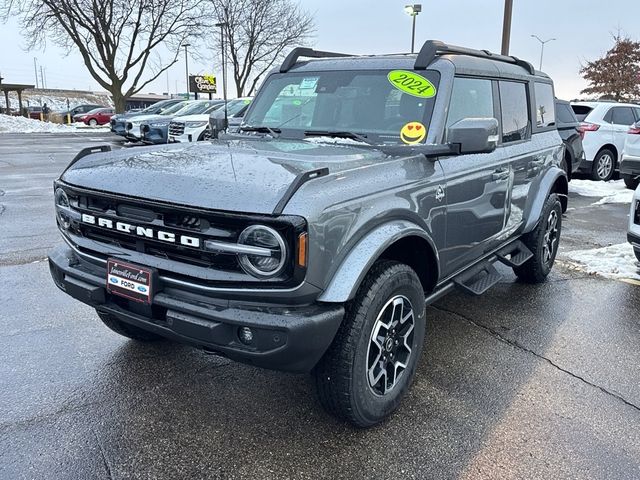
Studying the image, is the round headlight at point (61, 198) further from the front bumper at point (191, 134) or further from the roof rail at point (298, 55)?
the front bumper at point (191, 134)

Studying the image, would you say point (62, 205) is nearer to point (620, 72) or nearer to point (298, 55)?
point (298, 55)

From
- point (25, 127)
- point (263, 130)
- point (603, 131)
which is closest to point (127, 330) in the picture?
point (263, 130)

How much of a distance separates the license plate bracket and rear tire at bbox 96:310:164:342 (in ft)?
3.25

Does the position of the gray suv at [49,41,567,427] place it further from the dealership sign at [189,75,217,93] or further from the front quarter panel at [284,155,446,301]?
the dealership sign at [189,75,217,93]

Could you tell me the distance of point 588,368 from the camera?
143 inches

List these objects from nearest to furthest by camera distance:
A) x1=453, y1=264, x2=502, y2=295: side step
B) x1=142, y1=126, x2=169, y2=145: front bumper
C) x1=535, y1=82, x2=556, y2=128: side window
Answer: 1. x1=453, y1=264, x2=502, y2=295: side step
2. x1=535, y1=82, x2=556, y2=128: side window
3. x1=142, y1=126, x2=169, y2=145: front bumper

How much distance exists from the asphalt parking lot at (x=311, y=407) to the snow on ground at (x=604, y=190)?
6.51m

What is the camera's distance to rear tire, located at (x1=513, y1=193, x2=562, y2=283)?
4.97m

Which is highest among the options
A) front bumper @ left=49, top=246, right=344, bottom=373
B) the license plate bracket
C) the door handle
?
the door handle

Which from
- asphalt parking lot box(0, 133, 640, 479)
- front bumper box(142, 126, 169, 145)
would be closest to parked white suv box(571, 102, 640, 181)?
asphalt parking lot box(0, 133, 640, 479)

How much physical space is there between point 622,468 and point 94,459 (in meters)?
2.52

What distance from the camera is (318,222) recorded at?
2.33m

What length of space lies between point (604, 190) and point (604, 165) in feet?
4.85

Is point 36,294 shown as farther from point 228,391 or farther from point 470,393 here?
point 470,393
